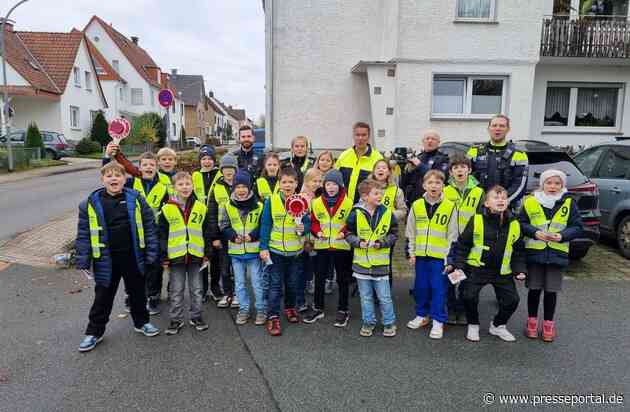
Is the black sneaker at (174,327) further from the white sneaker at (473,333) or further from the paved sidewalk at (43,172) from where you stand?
the paved sidewalk at (43,172)

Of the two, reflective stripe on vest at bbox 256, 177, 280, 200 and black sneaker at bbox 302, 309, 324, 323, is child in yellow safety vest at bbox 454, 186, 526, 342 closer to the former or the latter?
black sneaker at bbox 302, 309, 324, 323

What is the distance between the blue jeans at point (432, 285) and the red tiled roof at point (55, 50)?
34319mm

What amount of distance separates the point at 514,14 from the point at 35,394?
45.2 feet

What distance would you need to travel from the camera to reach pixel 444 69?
12719 mm

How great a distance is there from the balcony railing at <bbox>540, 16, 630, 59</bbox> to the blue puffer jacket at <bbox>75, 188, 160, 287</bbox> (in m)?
13.4

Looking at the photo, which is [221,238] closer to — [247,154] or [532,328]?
[247,154]

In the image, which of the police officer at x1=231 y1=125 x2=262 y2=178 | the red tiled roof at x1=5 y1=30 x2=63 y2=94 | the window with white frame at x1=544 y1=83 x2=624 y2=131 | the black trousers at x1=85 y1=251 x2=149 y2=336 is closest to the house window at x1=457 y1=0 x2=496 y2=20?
the window with white frame at x1=544 y1=83 x2=624 y2=131

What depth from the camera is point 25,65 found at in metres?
30.5

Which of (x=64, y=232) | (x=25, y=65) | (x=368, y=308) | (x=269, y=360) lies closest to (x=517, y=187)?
(x=368, y=308)

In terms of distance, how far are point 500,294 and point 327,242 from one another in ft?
5.57

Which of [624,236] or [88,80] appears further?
[88,80]

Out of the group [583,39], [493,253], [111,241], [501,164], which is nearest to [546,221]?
[493,253]

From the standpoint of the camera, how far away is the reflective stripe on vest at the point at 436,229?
169 inches

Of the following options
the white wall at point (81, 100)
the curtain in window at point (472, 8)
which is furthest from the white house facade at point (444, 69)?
the white wall at point (81, 100)
